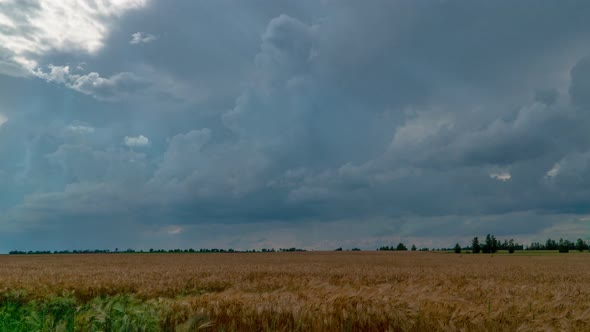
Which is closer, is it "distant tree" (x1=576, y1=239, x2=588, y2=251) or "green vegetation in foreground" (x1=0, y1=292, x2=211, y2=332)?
"green vegetation in foreground" (x1=0, y1=292, x2=211, y2=332)

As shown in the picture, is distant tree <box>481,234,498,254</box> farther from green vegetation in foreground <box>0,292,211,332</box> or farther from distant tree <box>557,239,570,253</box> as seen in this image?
green vegetation in foreground <box>0,292,211,332</box>

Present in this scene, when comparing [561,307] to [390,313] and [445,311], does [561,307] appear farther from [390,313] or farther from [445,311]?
[390,313]

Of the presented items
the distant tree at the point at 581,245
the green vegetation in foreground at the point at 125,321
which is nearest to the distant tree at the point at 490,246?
the distant tree at the point at 581,245

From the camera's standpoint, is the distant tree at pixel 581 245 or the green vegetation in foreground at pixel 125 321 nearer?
the green vegetation in foreground at pixel 125 321

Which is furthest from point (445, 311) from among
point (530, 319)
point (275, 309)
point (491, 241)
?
point (491, 241)

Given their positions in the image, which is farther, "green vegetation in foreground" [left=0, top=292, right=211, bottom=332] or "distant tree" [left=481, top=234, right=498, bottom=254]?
"distant tree" [left=481, top=234, right=498, bottom=254]

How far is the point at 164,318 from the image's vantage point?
6641 millimetres

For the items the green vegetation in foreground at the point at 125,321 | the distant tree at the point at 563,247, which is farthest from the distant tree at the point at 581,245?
the green vegetation in foreground at the point at 125,321

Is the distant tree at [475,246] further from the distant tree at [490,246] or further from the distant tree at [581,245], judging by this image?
the distant tree at [581,245]

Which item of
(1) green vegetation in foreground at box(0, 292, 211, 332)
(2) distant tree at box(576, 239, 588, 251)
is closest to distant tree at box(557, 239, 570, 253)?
(2) distant tree at box(576, 239, 588, 251)

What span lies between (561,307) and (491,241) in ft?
456

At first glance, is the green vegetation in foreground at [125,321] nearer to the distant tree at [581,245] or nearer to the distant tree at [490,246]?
the distant tree at [490,246]

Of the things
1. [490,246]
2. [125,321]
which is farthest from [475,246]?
[125,321]

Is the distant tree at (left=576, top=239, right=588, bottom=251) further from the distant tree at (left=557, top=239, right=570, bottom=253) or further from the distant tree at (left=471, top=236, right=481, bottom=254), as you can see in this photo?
the distant tree at (left=471, top=236, right=481, bottom=254)
